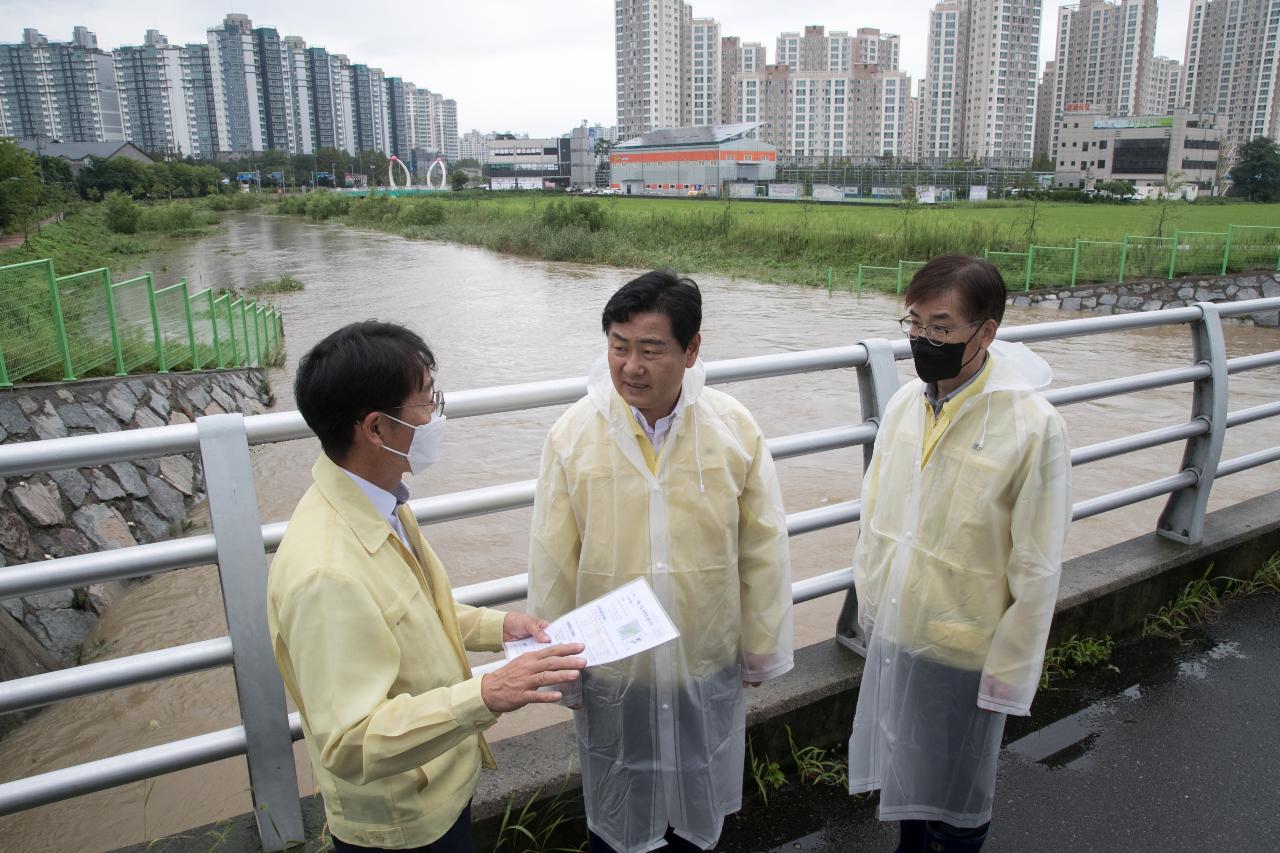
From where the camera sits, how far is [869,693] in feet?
7.21

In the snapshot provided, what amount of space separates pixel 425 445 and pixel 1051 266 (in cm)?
2316

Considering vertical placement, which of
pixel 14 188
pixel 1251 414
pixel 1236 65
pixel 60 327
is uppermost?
pixel 1236 65

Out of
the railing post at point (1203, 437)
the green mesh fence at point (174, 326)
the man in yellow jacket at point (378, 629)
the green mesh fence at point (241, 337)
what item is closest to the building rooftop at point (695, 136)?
the green mesh fence at point (241, 337)

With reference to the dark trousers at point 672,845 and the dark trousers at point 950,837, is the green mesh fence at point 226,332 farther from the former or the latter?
the dark trousers at point 950,837

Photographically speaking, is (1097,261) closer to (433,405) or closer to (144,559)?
(433,405)

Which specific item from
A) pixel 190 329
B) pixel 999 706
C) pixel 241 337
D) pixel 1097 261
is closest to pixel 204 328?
pixel 190 329

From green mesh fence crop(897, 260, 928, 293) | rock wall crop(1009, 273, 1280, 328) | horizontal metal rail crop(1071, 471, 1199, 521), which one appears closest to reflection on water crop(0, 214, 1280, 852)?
green mesh fence crop(897, 260, 928, 293)

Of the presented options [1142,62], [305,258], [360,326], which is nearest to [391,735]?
[360,326]

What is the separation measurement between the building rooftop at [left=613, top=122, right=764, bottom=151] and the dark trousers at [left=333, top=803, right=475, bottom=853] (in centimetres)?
8122

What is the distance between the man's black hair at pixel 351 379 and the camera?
1.35m

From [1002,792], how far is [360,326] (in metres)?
2.12

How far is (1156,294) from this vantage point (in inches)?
774

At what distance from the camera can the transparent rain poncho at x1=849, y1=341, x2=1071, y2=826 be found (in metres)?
1.85

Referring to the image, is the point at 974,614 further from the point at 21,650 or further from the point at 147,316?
the point at 147,316
